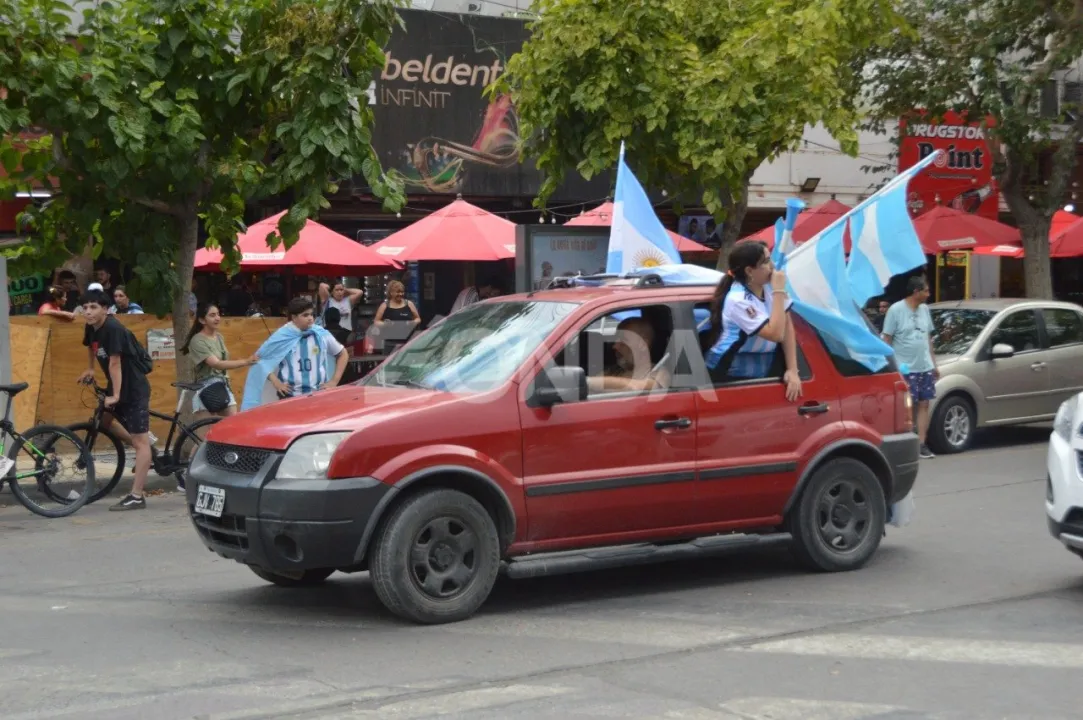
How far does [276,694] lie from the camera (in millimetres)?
5742

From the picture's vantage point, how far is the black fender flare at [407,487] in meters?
6.65

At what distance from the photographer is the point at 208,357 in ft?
40.2

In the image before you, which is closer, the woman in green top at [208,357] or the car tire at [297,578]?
the car tire at [297,578]

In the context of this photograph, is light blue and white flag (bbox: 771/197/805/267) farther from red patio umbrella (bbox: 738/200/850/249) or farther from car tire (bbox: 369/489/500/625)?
red patio umbrella (bbox: 738/200/850/249)

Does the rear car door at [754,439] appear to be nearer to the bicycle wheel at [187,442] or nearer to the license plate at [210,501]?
the license plate at [210,501]

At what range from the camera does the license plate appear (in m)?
6.95

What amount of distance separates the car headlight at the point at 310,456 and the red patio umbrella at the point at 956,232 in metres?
15.2

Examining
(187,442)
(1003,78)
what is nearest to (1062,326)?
(1003,78)

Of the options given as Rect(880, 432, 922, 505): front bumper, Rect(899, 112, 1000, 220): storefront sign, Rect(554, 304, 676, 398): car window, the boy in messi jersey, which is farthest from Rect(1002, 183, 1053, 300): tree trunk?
Rect(554, 304, 676, 398): car window

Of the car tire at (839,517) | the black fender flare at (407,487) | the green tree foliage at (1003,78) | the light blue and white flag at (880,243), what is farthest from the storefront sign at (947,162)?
the black fender flare at (407,487)

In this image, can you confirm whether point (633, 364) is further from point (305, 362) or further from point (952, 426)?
point (952, 426)

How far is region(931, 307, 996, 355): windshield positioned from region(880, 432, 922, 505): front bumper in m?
6.52

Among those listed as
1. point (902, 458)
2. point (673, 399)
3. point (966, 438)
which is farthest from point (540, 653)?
point (966, 438)

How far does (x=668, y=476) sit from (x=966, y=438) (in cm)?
800
